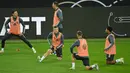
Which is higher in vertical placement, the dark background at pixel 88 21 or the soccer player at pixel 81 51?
the dark background at pixel 88 21

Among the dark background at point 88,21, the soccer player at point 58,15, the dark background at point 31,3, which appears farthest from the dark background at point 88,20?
the soccer player at point 58,15

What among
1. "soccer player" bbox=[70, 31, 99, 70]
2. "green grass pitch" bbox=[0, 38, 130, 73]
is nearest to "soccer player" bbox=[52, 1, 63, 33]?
"green grass pitch" bbox=[0, 38, 130, 73]

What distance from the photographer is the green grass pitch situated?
15277mm

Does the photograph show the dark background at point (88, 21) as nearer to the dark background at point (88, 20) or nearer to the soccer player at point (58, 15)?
the dark background at point (88, 20)

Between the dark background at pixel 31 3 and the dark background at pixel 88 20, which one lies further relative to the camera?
the dark background at pixel 31 3

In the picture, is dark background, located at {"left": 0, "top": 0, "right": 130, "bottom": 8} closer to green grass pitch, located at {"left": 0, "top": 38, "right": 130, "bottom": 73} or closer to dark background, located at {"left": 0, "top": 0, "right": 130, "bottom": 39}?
dark background, located at {"left": 0, "top": 0, "right": 130, "bottom": 39}

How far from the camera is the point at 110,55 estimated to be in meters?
16.6

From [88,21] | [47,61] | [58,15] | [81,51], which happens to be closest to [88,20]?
[88,21]

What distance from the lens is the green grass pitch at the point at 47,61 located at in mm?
15277

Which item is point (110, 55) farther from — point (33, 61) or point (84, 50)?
point (33, 61)

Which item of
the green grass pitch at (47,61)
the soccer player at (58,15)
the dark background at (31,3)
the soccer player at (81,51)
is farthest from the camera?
the dark background at (31,3)

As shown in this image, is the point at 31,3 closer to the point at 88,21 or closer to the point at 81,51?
the point at 88,21

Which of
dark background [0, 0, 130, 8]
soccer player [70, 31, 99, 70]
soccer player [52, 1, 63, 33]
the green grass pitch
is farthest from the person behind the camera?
dark background [0, 0, 130, 8]

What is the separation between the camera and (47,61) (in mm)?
17375
